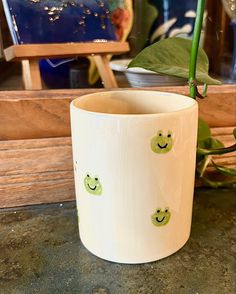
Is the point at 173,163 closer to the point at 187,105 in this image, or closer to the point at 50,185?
the point at 187,105

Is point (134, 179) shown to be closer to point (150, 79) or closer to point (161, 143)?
point (161, 143)

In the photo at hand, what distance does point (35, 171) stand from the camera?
16.7 inches

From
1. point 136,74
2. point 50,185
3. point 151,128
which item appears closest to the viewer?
point 151,128

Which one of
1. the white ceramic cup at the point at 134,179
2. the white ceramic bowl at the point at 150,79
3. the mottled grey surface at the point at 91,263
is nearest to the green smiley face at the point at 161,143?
the white ceramic cup at the point at 134,179

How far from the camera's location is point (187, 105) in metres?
0.33

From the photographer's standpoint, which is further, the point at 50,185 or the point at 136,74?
the point at 136,74

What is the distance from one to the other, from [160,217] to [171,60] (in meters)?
0.14

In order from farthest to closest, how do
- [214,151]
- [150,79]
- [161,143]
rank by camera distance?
[150,79], [214,151], [161,143]

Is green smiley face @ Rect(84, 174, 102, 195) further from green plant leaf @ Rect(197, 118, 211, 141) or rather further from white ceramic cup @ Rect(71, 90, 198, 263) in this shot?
green plant leaf @ Rect(197, 118, 211, 141)

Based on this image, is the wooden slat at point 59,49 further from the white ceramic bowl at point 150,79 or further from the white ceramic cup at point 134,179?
the white ceramic cup at point 134,179

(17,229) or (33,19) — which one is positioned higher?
(33,19)

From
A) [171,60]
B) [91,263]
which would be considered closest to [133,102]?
[171,60]

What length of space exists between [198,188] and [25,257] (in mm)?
234

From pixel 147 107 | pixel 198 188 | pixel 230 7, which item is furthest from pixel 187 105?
pixel 230 7
